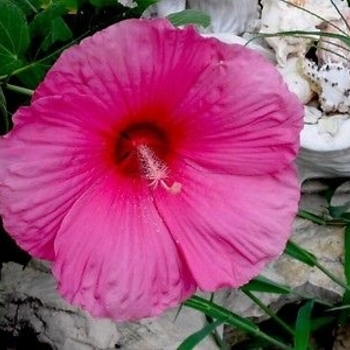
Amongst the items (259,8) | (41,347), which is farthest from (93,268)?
(259,8)

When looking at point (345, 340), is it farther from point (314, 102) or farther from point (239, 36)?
point (239, 36)

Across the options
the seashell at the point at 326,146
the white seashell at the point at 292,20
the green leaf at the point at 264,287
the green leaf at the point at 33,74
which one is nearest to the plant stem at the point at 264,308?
the green leaf at the point at 264,287

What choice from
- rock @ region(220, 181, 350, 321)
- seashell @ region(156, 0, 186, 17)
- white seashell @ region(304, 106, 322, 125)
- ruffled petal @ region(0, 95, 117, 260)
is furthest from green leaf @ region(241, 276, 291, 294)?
ruffled petal @ region(0, 95, 117, 260)

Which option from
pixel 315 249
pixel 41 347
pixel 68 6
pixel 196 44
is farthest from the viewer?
pixel 315 249

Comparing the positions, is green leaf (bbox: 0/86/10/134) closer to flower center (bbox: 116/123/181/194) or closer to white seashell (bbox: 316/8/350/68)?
flower center (bbox: 116/123/181/194)

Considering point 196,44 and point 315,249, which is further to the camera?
point 315,249

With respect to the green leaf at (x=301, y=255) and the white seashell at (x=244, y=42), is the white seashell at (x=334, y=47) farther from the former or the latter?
the green leaf at (x=301, y=255)
